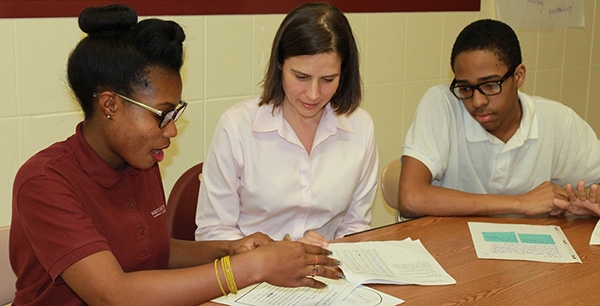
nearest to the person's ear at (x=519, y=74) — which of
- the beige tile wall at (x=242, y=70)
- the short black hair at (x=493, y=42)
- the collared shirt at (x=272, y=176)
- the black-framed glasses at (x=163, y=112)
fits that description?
the short black hair at (x=493, y=42)

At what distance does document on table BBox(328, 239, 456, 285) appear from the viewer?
1.85 meters

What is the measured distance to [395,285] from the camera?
183 centimetres

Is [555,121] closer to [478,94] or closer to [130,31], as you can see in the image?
[478,94]

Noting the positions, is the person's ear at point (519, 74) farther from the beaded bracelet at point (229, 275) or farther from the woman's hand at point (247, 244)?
the beaded bracelet at point (229, 275)

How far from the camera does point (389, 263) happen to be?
77.5 inches

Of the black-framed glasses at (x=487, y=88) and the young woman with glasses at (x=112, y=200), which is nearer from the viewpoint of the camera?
the young woman with glasses at (x=112, y=200)

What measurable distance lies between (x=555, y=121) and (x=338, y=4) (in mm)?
1117

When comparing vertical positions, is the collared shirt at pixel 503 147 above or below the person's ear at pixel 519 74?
below

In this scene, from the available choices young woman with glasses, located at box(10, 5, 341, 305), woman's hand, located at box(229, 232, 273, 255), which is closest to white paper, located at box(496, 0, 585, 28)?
woman's hand, located at box(229, 232, 273, 255)

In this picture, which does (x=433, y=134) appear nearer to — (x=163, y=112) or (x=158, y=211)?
(x=158, y=211)

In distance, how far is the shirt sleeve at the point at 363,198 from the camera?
2.49 metres

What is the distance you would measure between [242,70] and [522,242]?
55.3 inches

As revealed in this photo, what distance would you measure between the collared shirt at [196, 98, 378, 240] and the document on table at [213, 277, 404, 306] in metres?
0.54

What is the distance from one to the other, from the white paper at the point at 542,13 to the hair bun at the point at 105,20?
282 centimetres
